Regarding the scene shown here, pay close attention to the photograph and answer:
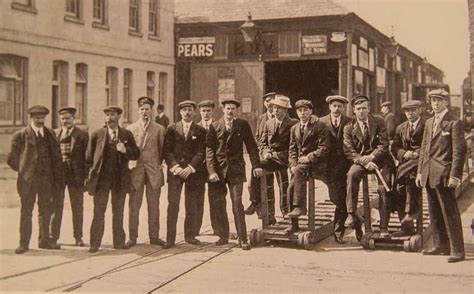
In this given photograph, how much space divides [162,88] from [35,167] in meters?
13.4

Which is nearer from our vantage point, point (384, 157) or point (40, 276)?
point (40, 276)

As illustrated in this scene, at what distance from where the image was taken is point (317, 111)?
63.3 feet

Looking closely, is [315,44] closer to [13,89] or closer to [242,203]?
[13,89]

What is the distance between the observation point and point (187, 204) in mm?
6402

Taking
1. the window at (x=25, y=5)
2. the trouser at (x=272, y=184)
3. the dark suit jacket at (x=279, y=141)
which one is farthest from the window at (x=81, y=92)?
the dark suit jacket at (x=279, y=141)

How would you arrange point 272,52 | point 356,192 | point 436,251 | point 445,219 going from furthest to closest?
point 272,52, point 356,192, point 436,251, point 445,219

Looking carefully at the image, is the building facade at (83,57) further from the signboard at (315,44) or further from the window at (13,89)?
the signboard at (315,44)

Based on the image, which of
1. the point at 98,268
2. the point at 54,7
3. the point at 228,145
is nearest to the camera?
the point at 98,268

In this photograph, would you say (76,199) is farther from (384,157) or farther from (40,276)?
(384,157)

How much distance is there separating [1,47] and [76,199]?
7.37m

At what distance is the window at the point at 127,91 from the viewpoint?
1697 centimetres

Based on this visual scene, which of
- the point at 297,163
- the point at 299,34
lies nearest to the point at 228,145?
the point at 297,163

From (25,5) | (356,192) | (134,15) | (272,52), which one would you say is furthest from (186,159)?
(272,52)

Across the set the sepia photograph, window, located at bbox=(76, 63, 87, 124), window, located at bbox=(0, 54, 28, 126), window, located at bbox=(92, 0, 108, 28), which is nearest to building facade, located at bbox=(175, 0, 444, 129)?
window, located at bbox=(92, 0, 108, 28)
